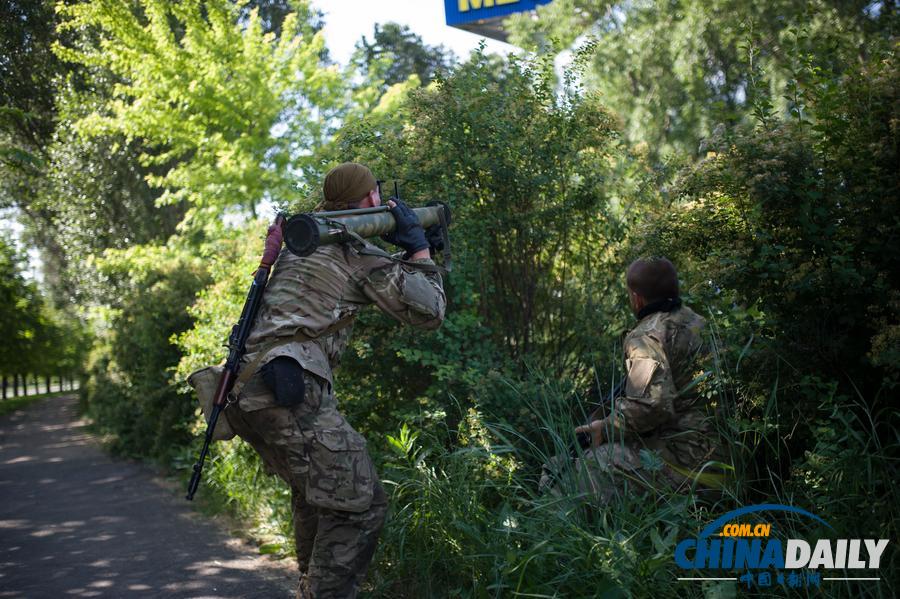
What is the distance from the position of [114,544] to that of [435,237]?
3.75m

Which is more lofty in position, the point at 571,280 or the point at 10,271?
the point at 10,271

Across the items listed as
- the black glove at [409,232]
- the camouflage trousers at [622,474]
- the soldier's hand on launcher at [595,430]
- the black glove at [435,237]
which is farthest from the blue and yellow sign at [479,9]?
the camouflage trousers at [622,474]

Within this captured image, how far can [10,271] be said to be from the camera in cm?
2058

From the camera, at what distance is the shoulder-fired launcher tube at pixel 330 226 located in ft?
11.4

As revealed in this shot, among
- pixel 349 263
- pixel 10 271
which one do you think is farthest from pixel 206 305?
pixel 10 271

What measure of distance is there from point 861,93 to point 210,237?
37.9 ft

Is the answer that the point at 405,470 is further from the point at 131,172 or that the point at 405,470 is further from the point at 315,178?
the point at 131,172

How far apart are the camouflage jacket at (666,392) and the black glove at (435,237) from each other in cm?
108

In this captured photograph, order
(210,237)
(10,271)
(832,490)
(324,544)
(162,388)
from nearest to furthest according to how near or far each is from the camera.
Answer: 1. (832,490)
2. (324,544)
3. (162,388)
4. (210,237)
5. (10,271)

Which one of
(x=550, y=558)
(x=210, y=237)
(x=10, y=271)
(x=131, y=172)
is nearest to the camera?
(x=550, y=558)

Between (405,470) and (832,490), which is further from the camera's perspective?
(405,470)

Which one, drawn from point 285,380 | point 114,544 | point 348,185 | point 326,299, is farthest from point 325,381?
point 114,544

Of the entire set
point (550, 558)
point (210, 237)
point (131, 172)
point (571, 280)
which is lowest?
point (550, 558)

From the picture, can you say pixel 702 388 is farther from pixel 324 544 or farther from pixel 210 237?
pixel 210 237
